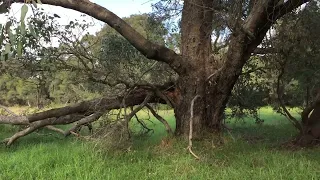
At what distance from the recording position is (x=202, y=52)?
877 cm

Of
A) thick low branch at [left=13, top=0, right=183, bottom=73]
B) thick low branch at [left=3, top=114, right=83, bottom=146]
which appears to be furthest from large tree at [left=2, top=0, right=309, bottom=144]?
thick low branch at [left=3, top=114, right=83, bottom=146]

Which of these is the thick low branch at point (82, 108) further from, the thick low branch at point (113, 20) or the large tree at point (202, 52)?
the thick low branch at point (113, 20)

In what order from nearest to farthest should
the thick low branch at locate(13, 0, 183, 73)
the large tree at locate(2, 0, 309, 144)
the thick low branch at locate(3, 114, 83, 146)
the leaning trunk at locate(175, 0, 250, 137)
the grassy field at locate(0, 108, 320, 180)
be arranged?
the grassy field at locate(0, 108, 320, 180) → the large tree at locate(2, 0, 309, 144) → the thick low branch at locate(13, 0, 183, 73) → the leaning trunk at locate(175, 0, 250, 137) → the thick low branch at locate(3, 114, 83, 146)

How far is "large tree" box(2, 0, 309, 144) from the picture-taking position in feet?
25.0

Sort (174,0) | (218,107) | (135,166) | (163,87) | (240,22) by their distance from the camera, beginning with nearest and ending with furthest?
(135,166) → (240,22) → (218,107) → (163,87) → (174,0)

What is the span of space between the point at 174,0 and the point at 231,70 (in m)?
2.86

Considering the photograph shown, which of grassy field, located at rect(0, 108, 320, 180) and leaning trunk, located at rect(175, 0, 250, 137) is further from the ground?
leaning trunk, located at rect(175, 0, 250, 137)

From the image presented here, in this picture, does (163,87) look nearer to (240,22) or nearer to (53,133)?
(240,22)

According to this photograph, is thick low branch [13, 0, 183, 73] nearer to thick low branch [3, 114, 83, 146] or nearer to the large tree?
the large tree

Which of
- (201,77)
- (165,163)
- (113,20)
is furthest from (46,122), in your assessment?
(165,163)

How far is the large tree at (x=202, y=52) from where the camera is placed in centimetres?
762

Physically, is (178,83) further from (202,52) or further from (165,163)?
(165,163)

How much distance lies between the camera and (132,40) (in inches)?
316

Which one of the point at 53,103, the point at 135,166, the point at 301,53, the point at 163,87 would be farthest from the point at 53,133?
the point at 301,53
